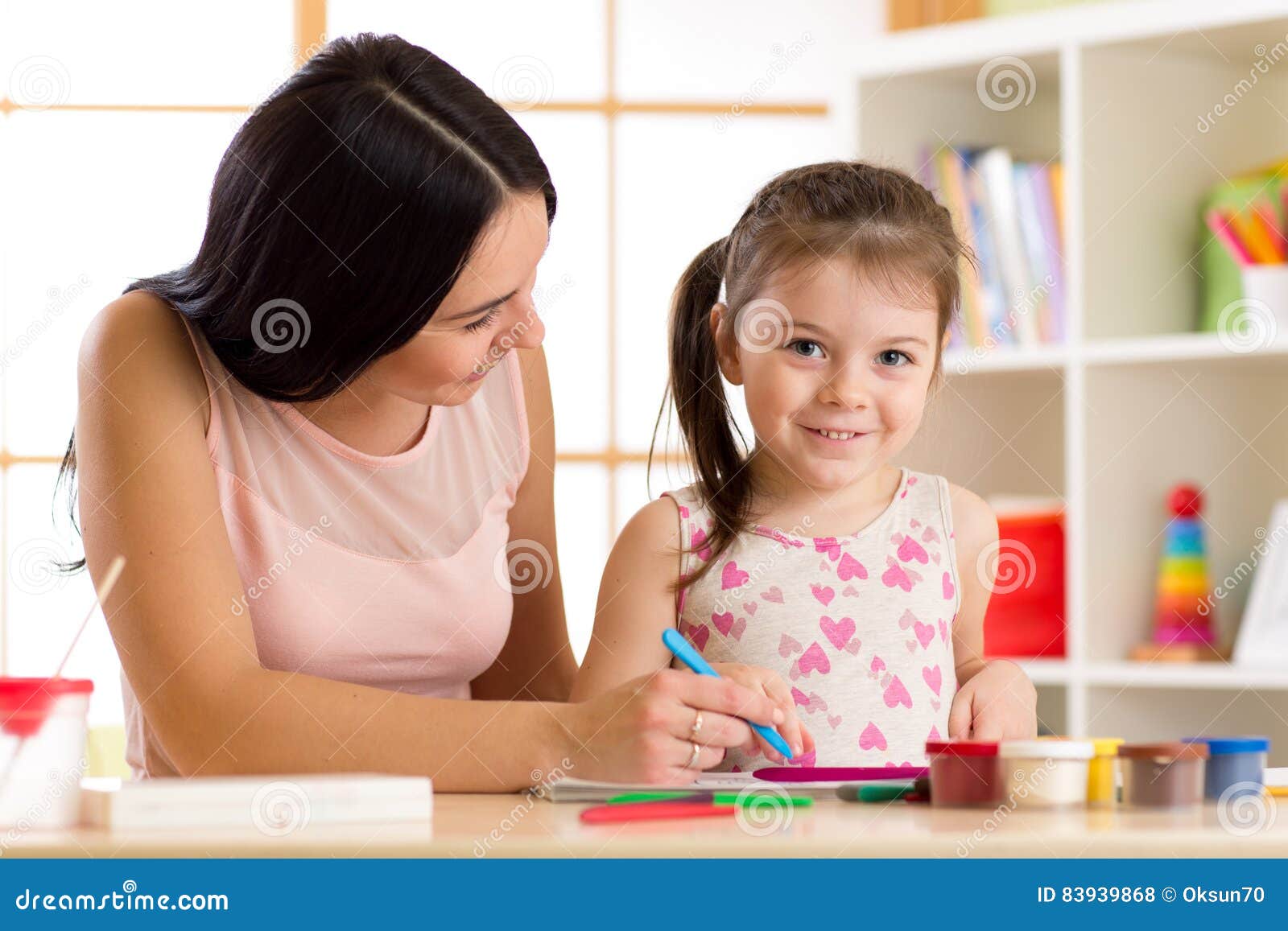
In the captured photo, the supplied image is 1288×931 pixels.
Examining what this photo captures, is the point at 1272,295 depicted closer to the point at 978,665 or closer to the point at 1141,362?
the point at 1141,362

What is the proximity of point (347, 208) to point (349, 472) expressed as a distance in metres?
0.30

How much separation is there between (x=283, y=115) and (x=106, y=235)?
1.78m

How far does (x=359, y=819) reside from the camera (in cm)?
73

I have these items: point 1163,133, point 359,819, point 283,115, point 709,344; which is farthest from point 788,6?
point 359,819

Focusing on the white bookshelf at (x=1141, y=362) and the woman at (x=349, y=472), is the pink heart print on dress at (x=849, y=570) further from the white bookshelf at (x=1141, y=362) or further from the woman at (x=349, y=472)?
the white bookshelf at (x=1141, y=362)

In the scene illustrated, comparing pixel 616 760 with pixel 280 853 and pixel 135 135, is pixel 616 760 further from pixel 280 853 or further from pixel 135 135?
pixel 135 135

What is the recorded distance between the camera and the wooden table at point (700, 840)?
0.65 m

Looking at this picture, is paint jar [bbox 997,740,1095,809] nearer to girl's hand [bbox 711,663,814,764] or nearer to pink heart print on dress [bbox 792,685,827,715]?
girl's hand [bbox 711,663,814,764]

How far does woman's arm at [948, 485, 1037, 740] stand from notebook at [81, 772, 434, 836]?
60 cm

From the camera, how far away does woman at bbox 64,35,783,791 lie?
1.00 m

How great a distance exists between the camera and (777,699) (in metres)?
0.99

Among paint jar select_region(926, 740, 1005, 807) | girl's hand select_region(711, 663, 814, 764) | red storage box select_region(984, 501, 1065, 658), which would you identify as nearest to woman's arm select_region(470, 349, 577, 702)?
girl's hand select_region(711, 663, 814, 764)

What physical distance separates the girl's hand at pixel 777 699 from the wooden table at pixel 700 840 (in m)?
0.22

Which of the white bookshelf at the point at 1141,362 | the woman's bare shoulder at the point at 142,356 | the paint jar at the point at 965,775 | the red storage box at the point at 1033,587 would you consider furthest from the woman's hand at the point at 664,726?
the red storage box at the point at 1033,587
